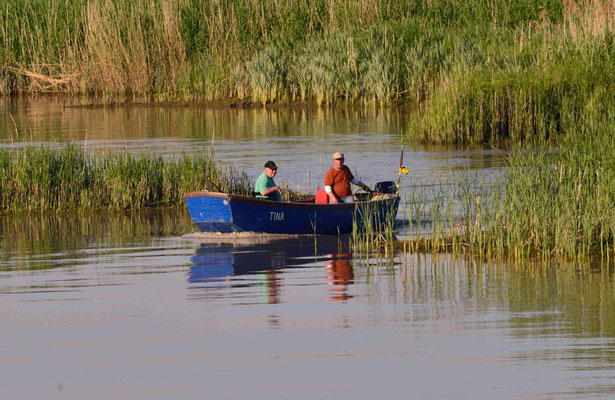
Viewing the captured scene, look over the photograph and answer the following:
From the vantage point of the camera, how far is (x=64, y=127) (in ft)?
115

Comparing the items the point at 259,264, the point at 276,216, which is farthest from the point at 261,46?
the point at 259,264

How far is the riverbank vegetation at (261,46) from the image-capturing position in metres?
37.4

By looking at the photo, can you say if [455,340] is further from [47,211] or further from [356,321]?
[47,211]

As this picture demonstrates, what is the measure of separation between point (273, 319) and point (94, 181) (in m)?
10.1

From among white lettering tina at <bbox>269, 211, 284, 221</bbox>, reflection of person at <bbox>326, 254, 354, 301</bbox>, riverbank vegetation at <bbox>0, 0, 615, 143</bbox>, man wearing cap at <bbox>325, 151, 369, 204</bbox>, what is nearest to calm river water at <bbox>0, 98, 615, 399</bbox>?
reflection of person at <bbox>326, 254, 354, 301</bbox>

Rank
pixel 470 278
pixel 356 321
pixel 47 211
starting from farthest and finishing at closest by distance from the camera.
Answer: pixel 47 211 < pixel 470 278 < pixel 356 321

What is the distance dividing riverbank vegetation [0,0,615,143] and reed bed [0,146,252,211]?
13.8m

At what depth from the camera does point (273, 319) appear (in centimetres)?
1164

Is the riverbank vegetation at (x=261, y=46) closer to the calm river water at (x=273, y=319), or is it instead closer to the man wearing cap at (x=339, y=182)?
the man wearing cap at (x=339, y=182)

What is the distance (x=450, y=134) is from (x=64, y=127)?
478 inches

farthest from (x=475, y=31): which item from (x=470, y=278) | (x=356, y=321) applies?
(x=356, y=321)

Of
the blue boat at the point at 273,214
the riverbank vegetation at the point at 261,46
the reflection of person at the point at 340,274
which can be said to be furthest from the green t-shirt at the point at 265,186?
the riverbank vegetation at the point at 261,46

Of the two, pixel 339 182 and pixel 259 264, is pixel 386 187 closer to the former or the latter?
pixel 339 182

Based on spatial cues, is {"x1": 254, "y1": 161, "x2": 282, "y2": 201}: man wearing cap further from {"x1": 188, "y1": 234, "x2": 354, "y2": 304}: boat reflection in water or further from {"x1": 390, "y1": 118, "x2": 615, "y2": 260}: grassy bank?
{"x1": 390, "y1": 118, "x2": 615, "y2": 260}: grassy bank
